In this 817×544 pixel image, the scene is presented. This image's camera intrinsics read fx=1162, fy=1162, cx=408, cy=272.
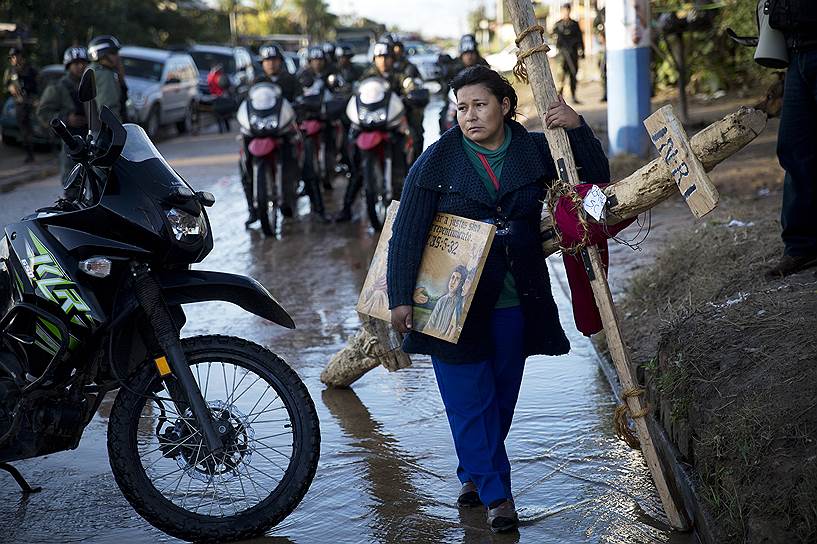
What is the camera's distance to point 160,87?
2394 cm

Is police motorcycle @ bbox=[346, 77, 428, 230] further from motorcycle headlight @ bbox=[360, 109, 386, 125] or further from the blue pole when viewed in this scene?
the blue pole

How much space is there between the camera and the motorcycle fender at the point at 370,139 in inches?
435

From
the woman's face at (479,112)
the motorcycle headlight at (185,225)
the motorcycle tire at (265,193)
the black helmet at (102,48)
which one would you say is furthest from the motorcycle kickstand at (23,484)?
the motorcycle tire at (265,193)

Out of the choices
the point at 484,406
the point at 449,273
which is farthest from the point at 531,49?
the point at 484,406

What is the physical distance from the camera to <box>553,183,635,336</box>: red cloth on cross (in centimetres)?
420

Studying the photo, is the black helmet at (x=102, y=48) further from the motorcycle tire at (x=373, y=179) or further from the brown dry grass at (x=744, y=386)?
the brown dry grass at (x=744, y=386)

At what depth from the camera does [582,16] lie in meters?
43.5

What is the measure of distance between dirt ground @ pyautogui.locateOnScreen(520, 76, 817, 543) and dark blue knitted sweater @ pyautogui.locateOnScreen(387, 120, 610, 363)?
442 millimetres

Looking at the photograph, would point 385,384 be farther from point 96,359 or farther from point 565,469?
point 96,359

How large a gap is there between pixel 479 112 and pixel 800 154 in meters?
2.07

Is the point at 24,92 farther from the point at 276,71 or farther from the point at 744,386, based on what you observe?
the point at 744,386

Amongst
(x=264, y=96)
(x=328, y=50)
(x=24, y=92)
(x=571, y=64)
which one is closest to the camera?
(x=264, y=96)

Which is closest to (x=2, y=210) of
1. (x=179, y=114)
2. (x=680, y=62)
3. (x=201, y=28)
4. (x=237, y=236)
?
(x=237, y=236)

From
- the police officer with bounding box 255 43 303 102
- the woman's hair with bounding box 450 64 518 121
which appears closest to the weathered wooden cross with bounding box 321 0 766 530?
the woman's hair with bounding box 450 64 518 121
